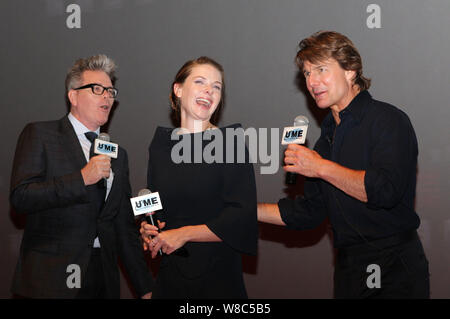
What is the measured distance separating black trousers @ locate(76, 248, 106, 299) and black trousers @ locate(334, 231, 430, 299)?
1.49 m

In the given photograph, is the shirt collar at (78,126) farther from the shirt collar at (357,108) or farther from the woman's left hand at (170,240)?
the shirt collar at (357,108)

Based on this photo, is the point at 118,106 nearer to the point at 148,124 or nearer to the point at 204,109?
the point at 148,124

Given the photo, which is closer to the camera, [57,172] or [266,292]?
[57,172]

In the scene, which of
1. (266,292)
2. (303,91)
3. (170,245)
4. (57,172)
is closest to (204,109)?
(170,245)

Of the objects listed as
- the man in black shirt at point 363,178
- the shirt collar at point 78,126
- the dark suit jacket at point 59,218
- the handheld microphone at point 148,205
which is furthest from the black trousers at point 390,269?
the shirt collar at point 78,126

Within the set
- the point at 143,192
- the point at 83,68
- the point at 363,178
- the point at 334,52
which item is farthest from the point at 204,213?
the point at 83,68

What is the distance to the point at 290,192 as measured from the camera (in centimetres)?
446

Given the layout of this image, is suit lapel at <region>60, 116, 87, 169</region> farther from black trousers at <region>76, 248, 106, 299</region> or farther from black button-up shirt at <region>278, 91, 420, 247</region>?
black button-up shirt at <region>278, 91, 420, 247</region>

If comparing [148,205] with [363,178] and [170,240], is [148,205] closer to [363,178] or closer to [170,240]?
[170,240]

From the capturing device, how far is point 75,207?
2650mm

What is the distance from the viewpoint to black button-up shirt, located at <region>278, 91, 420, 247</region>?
2.15m

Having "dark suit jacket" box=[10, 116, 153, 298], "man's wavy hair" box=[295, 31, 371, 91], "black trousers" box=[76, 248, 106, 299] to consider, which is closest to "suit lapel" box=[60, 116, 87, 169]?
"dark suit jacket" box=[10, 116, 153, 298]

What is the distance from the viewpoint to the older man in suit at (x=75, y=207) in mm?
2525

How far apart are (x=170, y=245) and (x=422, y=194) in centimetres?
305
